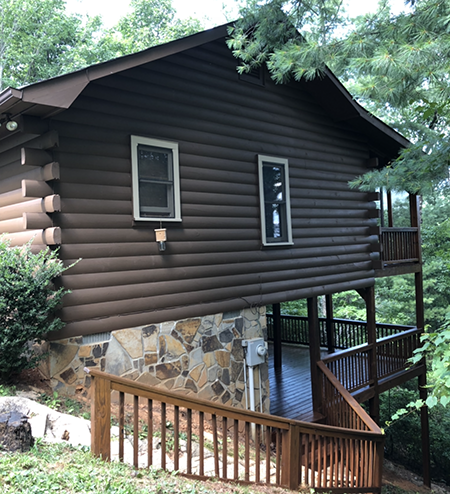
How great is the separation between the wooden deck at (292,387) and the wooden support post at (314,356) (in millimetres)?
255

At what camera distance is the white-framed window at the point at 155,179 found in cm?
602

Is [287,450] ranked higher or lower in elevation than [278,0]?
lower

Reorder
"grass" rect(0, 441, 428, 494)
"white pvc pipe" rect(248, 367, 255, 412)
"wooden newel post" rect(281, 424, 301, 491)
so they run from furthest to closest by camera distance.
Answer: "white pvc pipe" rect(248, 367, 255, 412), "wooden newel post" rect(281, 424, 301, 491), "grass" rect(0, 441, 428, 494)

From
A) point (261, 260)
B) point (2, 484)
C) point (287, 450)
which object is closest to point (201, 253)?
point (261, 260)

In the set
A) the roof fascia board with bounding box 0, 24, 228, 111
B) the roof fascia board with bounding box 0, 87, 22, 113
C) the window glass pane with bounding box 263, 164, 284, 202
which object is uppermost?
the roof fascia board with bounding box 0, 24, 228, 111

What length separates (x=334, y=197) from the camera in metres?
9.48

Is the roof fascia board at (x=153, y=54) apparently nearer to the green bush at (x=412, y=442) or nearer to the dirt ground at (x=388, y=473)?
the dirt ground at (x=388, y=473)

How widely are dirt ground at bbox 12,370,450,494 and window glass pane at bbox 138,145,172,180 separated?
294cm

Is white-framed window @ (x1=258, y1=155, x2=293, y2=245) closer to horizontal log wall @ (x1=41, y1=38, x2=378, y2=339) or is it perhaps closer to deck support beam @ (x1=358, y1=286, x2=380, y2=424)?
horizontal log wall @ (x1=41, y1=38, x2=378, y2=339)

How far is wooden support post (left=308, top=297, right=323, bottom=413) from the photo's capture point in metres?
8.43

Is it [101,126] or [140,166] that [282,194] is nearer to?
[140,166]

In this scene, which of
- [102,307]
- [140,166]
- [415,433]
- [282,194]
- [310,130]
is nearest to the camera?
[102,307]

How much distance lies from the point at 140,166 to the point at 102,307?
2005mm

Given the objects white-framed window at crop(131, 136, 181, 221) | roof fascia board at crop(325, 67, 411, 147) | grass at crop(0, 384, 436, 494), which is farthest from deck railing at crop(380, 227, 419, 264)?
grass at crop(0, 384, 436, 494)
